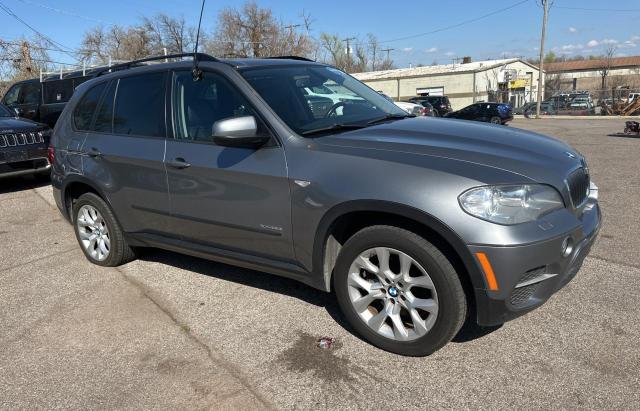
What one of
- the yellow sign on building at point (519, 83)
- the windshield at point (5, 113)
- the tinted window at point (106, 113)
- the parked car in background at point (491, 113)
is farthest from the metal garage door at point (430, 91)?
the tinted window at point (106, 113)

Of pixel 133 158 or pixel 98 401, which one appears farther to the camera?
pixel 133 158

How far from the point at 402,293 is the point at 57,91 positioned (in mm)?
11733

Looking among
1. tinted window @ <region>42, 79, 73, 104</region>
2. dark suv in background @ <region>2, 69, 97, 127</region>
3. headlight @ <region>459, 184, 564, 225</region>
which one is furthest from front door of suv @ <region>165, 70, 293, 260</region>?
tinted window @ <region>42, 79, 73, 104</region>

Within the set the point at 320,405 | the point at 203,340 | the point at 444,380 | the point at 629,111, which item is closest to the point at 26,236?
the point at 203,340

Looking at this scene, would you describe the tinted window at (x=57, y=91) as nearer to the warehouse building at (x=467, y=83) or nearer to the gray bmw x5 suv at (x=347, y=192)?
the gray bmw x5 suv at (x=347, y=192)

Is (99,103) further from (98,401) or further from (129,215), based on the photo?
(98,401)

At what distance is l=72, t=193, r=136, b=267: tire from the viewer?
4570 mm

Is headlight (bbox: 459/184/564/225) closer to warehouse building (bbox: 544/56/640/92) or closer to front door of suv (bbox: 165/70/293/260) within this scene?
front door of suv (bbox: 165/70/293/260)

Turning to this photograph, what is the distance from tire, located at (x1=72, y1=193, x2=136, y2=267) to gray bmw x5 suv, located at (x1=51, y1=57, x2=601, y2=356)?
0.03 meters

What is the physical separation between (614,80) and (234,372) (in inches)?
3011

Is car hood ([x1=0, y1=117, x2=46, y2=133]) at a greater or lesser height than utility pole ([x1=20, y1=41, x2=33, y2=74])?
lesser

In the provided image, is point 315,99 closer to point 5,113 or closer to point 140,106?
point 140,106

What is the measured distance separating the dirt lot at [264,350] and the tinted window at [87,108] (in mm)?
1413

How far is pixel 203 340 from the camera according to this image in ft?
11.1
